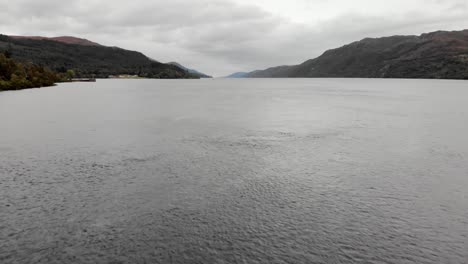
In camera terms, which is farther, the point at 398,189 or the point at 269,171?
the point at 269,171

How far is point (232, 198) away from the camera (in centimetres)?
3120

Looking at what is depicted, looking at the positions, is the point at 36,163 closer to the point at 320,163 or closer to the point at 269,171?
the point at 269,171

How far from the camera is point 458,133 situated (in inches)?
2562

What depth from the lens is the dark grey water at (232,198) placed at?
22.3m

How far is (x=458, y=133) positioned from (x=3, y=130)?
320ft

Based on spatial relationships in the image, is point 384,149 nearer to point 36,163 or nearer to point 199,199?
point 199,199

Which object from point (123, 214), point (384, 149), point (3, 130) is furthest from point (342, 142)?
point (3, 130)

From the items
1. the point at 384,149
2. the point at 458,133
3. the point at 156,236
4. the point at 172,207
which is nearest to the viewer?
the point at 156,236

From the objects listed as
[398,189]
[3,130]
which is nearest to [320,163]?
[398,189]

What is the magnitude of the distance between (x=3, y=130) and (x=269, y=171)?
6064 cm

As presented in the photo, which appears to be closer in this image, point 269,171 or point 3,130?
point 269,171

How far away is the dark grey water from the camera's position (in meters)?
22.3

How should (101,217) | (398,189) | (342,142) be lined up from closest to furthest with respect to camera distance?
(101,217) → (398,189) → (342,142)

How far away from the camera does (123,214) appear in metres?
27.6
